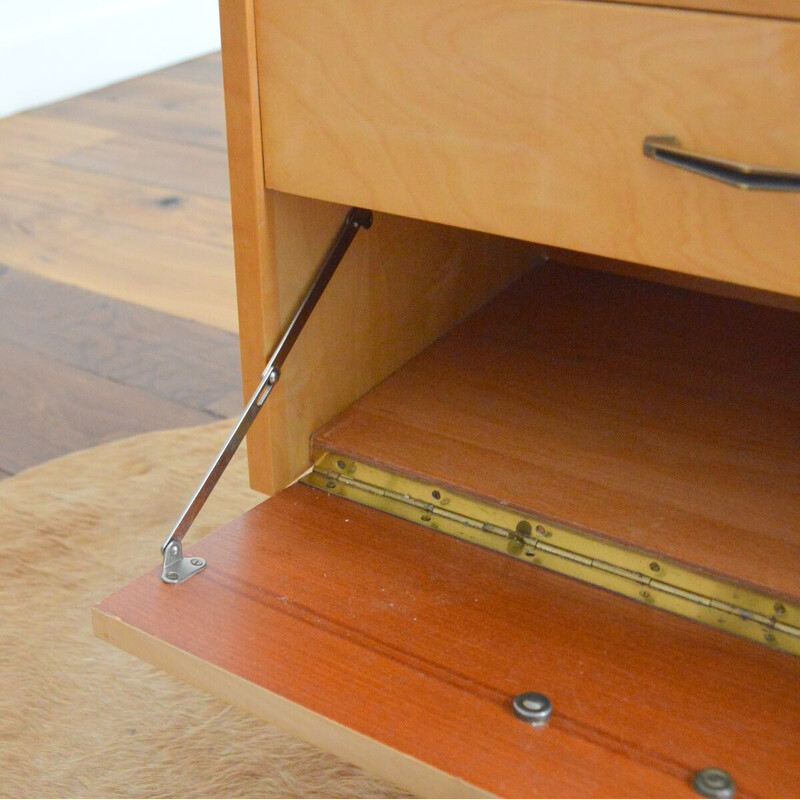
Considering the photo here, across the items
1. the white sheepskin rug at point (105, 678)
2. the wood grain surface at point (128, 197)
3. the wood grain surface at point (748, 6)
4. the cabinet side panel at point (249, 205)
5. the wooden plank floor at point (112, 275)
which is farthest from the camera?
the wood grain surface at point (128, 197)

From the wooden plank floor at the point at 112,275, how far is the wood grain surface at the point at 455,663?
20.3 inches

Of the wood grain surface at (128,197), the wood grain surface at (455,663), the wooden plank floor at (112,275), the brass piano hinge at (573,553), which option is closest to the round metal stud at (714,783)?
the wood grain surface at (455,663)

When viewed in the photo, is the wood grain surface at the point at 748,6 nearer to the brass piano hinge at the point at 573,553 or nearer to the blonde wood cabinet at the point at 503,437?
the blonde wood cabinet at the point at 503,437

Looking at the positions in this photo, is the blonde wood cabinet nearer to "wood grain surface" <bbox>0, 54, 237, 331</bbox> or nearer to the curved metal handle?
the curved metal handle

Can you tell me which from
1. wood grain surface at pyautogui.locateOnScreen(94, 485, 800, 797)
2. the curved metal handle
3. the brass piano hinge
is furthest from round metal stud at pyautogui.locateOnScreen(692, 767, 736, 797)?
the curved metal handle

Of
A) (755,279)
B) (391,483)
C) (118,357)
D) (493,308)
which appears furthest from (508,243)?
(118,357)

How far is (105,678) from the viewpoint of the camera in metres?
0.77

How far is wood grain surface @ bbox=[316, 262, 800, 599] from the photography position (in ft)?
1.94

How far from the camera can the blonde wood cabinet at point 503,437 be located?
448 millimetres

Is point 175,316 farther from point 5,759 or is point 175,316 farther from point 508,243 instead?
point 5,759

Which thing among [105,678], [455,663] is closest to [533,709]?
[455,663]

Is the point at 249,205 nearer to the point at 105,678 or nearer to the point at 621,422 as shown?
the point at 621,422

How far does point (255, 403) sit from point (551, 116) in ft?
0.78

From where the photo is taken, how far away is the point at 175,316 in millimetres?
1315
